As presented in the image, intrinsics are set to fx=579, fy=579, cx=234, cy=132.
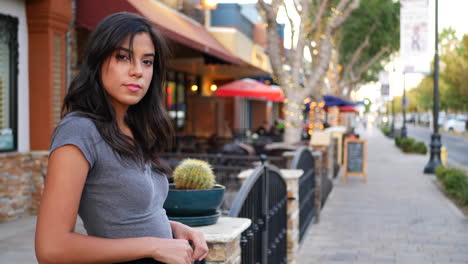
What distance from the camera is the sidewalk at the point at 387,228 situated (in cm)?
745

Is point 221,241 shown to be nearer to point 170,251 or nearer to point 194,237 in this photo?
point 194,237

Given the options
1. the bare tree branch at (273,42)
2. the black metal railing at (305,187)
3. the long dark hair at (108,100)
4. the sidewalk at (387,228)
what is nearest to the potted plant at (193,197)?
the long dark hair at (108,100)

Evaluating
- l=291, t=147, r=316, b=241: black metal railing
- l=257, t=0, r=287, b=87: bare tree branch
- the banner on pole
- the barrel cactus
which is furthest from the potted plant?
the banner on pole

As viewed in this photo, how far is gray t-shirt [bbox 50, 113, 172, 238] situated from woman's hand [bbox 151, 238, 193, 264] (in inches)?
3.1

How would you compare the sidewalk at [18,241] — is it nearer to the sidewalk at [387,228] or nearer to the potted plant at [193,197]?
the sidewalk at [387,228]

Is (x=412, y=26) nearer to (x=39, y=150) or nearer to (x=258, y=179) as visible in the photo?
(x=39, y=150)

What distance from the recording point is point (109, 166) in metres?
1.74

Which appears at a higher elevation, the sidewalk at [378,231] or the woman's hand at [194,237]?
the woman's hand at [194,237]

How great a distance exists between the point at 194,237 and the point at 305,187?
623cm

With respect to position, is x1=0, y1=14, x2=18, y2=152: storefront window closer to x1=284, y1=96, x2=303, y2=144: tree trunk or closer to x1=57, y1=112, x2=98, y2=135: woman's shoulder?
x1=57, y1=112, x2=98, y2=135: woman's shoulder

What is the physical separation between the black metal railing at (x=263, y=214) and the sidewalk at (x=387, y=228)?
55.8 inches

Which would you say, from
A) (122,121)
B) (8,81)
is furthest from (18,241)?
(122,121)

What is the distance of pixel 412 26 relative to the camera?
16859mm

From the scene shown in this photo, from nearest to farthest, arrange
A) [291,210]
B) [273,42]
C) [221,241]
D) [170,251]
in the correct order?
1. [170,251]
2. [221,241]
3. [291,210]
4. [273,42]
